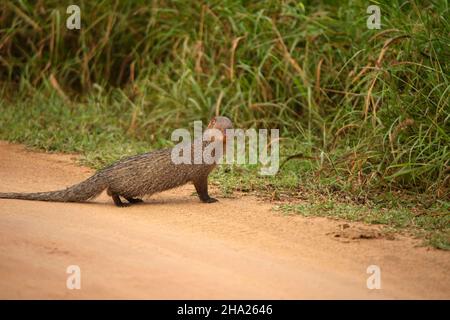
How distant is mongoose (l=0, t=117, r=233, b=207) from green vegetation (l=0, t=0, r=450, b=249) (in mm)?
587

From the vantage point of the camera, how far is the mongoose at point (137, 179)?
5375 mm

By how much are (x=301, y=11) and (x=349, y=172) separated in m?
2.51

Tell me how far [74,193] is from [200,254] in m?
1.57

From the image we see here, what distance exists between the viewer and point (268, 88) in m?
7.62

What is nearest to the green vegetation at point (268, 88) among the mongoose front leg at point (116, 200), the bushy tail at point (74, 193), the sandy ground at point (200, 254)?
the sandy ground at point (200, 254)

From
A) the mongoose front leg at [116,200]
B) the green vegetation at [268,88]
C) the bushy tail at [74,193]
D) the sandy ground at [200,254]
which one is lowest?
the sandy ground at [200,254]

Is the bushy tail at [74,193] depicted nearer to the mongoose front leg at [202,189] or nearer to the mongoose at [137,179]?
the mongoose at [137,179]

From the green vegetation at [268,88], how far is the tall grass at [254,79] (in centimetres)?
2

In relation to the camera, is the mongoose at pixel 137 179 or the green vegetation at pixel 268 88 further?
the green vegetation at pixel 268 88

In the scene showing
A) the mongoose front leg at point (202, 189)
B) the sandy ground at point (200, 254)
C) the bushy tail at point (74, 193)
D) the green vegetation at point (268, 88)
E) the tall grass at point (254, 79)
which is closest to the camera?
the sandy ground at point (200, 254)

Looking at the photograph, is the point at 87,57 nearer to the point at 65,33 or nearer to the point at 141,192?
the point at 65,33

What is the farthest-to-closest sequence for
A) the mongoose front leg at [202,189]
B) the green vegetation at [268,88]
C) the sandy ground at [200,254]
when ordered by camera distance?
1. the green vegetation at [268,88]
2. the mongoose front leg at [202,189]
3. the sandy ground at [200,254]

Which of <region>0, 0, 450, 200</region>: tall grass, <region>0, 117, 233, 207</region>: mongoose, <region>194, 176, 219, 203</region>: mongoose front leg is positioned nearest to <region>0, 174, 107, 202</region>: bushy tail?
<region>0, 117, 233, 207</region>: mongoose
